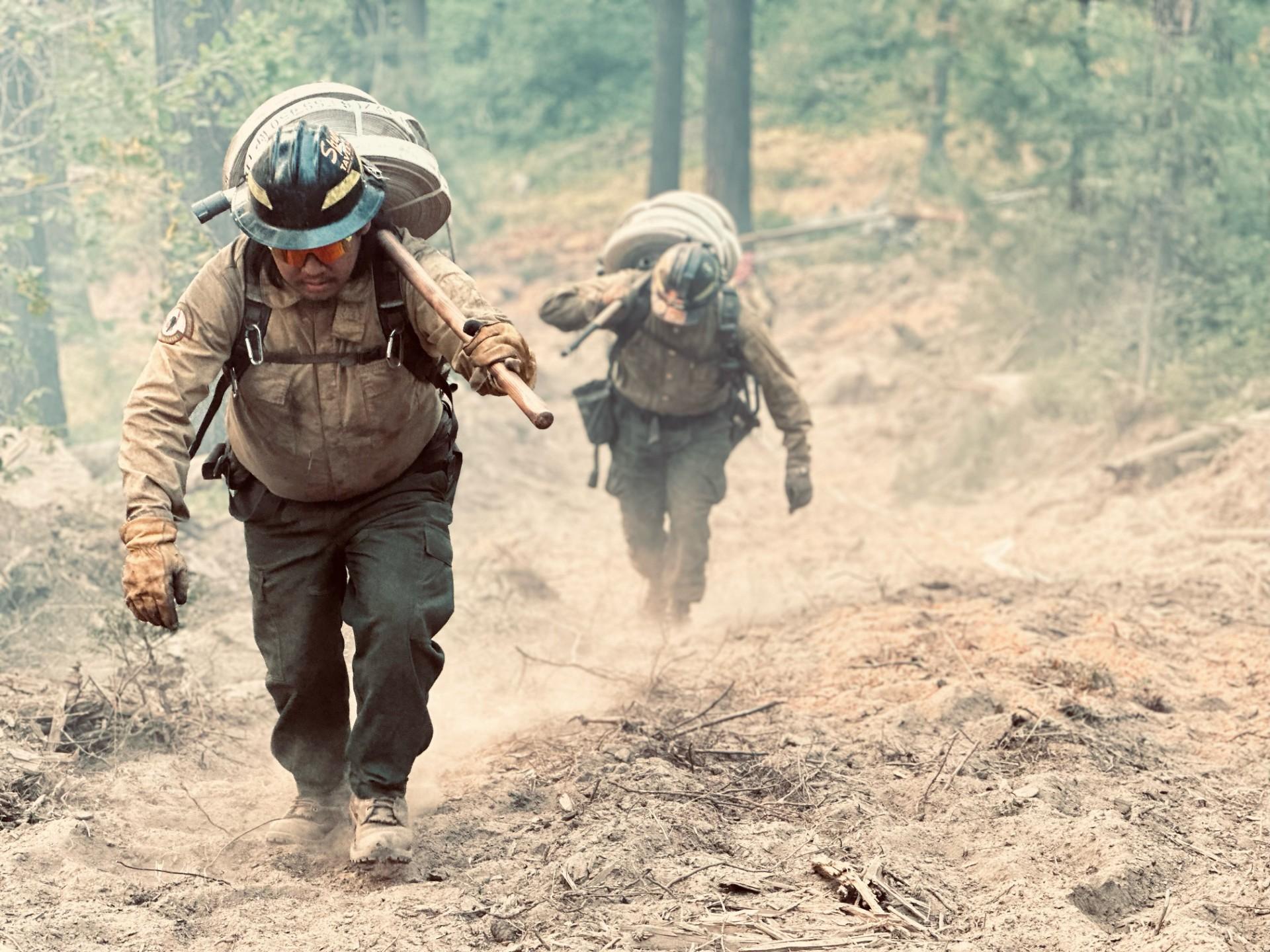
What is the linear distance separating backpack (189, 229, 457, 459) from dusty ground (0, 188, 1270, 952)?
1224mm

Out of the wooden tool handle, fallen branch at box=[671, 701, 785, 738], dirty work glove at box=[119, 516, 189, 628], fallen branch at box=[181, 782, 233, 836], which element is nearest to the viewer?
the wooden tool handle

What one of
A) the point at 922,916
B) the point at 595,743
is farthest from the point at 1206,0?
the point at 922,916

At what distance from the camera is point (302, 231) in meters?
3.81

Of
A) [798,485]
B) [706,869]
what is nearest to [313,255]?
[706,869]

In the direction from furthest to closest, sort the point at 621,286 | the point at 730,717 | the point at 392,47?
the point at 392,47 → the point at 621,286 → the point at 730,717

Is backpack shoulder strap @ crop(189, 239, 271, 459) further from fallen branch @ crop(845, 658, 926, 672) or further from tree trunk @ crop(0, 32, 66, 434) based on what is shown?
tree trunk @ crop(0, 32, 66, 434)

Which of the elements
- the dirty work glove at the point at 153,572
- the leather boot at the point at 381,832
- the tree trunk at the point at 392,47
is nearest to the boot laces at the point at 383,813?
the leather boot at the point at 381,832

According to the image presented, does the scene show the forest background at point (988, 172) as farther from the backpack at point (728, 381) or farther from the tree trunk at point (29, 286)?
the backpack at point (728, 381)

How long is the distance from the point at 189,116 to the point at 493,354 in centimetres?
587

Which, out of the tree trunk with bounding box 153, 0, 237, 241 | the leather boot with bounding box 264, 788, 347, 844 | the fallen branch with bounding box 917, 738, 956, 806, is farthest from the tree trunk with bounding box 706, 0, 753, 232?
the leather boot with bounding box 264, 788, 347, 844

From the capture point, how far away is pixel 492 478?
1091 cm

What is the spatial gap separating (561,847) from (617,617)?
4118mm

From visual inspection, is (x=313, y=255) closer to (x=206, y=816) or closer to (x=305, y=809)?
(x=305, y=809)

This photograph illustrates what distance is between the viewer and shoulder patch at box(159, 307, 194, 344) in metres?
3.91
